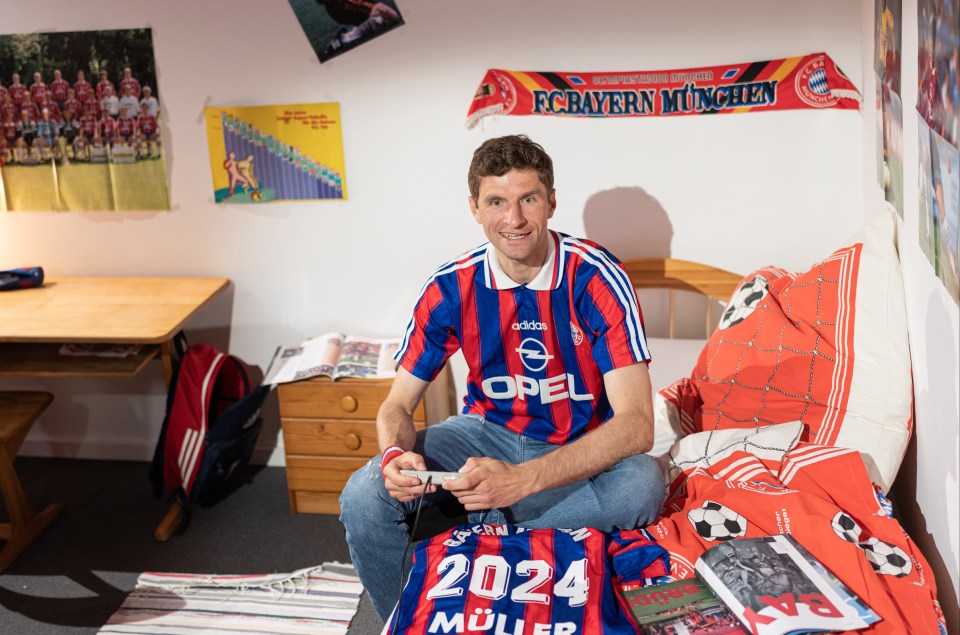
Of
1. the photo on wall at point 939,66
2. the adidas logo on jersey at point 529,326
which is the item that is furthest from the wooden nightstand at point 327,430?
the photo on wall at point 939,66

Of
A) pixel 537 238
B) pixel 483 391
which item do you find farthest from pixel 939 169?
pixel 483 391

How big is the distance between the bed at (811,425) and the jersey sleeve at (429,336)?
2.00 ft

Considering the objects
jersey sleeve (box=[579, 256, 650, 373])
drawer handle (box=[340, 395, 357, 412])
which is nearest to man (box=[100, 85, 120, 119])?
drawer handle (box=[340, 395, 357, 412])

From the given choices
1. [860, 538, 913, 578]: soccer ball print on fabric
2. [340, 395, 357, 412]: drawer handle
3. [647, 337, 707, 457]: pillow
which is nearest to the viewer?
[860, 538, 913, 578]: soccer ball print on fabric

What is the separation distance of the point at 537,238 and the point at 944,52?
87cm

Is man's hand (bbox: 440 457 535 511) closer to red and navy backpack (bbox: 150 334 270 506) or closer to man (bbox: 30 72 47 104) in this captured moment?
red and navy backpack (bbox: 150 334 270 506)

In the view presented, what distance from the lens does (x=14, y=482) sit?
284cm

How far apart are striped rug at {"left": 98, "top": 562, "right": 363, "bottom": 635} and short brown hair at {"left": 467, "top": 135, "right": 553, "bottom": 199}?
1.29 m

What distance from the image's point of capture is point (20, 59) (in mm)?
3094

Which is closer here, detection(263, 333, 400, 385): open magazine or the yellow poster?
detection(263, 333, 400, 385): open magazine

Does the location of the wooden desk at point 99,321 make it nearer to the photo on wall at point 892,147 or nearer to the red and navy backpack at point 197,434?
the red and navy backpack at point 197,434

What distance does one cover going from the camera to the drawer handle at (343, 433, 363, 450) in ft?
9.55

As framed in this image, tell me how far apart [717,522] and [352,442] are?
1374 millimetres

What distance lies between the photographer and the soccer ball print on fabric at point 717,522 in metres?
1.88
